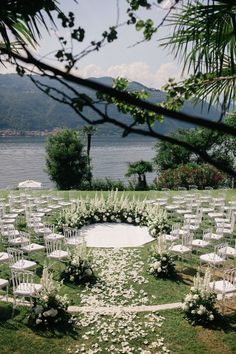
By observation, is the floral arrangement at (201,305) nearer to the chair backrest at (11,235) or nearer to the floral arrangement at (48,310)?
the floral arrangement at (48,310)

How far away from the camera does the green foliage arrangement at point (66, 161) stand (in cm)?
4564

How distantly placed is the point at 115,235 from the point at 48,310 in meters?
6.96

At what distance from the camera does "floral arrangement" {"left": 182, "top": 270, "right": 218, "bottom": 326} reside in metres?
8.87

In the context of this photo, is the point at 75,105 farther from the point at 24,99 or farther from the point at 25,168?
the point at 24,99

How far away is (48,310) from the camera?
8766mm

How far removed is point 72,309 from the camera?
378 inches

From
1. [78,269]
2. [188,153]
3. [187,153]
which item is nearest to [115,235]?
[78,269]

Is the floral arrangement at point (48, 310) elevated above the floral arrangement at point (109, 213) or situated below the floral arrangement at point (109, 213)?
below

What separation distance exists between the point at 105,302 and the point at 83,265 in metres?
1.54

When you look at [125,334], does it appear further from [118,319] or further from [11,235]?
[11,235]

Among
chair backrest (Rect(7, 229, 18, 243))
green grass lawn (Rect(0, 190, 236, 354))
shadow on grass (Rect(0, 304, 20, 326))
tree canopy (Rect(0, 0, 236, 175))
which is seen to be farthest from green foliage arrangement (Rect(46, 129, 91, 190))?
tree canopy (Rect(0, 0, 236, 175))

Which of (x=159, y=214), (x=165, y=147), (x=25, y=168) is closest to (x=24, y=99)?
(x=25, y=168)

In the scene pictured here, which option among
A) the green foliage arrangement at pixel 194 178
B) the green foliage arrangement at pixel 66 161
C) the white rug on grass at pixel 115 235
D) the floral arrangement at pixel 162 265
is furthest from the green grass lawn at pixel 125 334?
the green foliage arrangement at pixel 66 161

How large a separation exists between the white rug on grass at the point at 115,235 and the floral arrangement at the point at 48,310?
536cm
